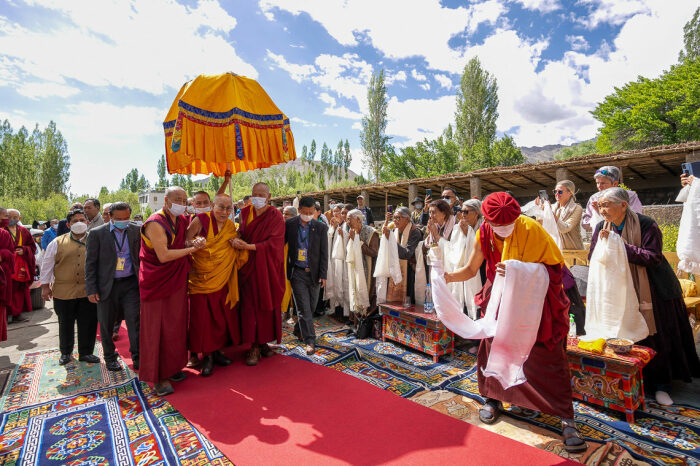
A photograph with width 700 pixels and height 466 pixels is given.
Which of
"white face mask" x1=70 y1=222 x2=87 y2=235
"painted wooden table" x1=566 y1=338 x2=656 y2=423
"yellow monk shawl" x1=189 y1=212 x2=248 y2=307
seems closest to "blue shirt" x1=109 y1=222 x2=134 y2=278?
"white face mask" x1=70 y1=222 x2=87 y2=235

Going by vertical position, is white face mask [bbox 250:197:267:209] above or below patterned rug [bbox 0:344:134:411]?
above

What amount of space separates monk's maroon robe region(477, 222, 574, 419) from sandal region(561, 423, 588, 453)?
80mm

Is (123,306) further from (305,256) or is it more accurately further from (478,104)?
(478,104)

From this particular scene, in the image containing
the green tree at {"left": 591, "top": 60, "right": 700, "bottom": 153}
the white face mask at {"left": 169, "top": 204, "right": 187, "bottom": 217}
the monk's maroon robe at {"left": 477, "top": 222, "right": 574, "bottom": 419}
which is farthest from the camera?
the green tree at {"left": 591, "top": 60, "right": 700, "bottom": 153}

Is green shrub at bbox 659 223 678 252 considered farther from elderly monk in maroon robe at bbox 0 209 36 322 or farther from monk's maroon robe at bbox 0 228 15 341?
elderly monk in maroon robe at bbox 0 209 36 322

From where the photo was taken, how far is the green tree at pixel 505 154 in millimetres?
28625

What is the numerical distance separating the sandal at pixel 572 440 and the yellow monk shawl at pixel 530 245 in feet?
3.81

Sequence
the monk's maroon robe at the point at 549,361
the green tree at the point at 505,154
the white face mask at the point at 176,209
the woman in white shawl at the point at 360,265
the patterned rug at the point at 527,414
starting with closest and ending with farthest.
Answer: the patterned rug at the point at 527,414
the monk's maroon robe at the point at 549,361
the white face mask at the point at 176,209
the woman in white shawl at the point at 360,265
the green tree at the point at 505,154

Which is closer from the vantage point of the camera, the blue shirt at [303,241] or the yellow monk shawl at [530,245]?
the yellow monk shawl at [530,245]

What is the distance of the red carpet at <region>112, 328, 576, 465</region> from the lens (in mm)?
2402

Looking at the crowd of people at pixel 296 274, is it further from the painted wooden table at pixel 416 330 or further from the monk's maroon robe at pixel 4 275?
the painted wooden table at pixel 416 330

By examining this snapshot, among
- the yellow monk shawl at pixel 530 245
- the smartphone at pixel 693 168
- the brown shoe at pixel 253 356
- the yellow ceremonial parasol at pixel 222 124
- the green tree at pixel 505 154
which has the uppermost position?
the green tree at pixel 505 154

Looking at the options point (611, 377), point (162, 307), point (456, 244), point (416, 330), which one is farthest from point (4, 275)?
point (611, 377)

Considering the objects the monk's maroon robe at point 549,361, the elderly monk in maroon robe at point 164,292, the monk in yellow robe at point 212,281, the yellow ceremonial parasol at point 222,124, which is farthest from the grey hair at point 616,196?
the elderly monk in maroon robe at point 164,292
